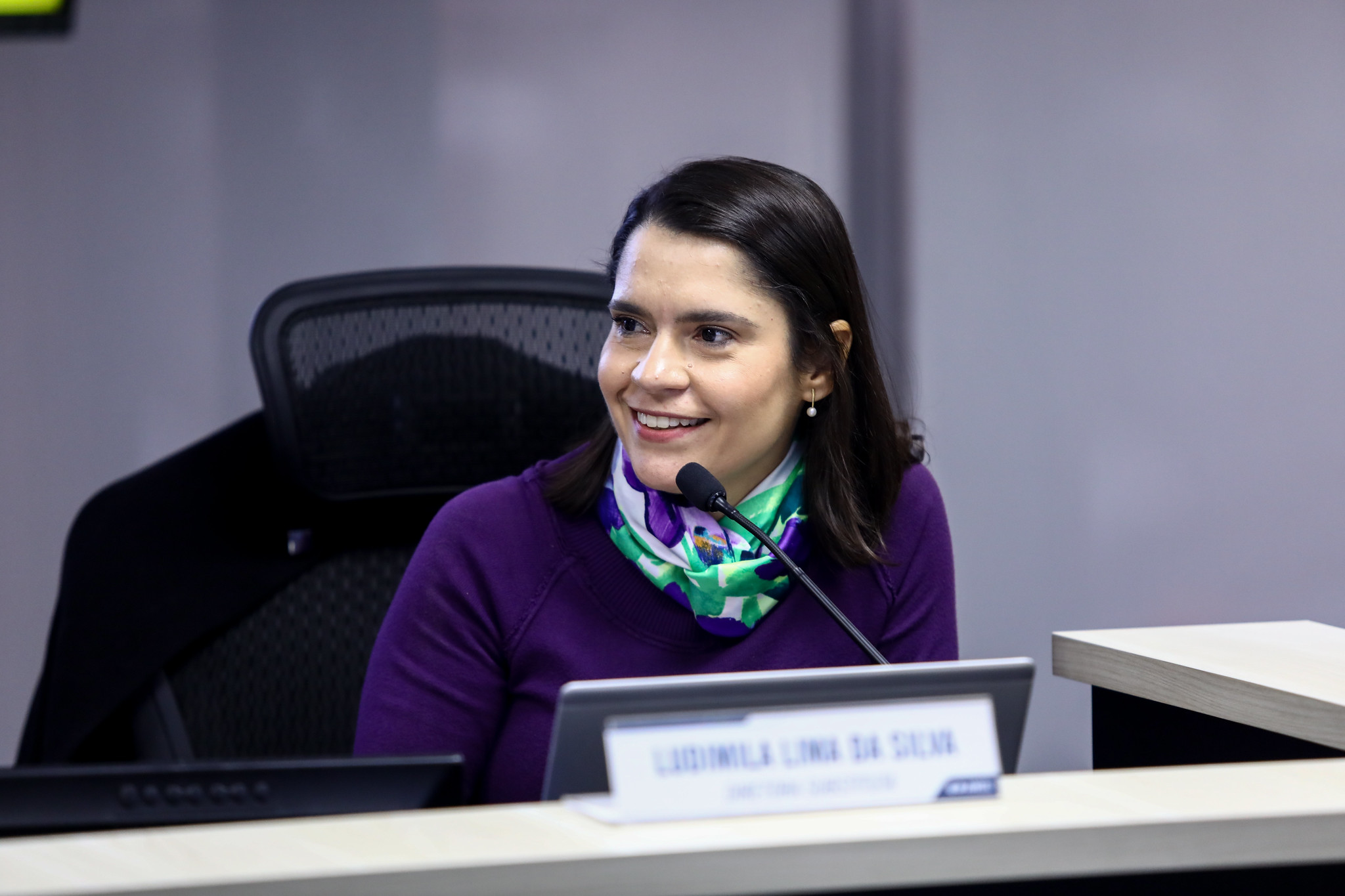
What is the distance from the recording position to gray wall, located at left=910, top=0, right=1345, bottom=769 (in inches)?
90.7

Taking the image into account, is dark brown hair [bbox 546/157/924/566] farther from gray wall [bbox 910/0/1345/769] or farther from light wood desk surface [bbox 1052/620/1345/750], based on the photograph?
gray wall [bbox 910/0/1345/769]

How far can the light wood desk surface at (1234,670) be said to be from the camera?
93 centimetres

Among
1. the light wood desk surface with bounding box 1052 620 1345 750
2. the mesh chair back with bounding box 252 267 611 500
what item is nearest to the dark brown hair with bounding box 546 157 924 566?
the mesh chair back with bounding box 252 267 611 500

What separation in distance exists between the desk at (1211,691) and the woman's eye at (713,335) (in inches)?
16.9

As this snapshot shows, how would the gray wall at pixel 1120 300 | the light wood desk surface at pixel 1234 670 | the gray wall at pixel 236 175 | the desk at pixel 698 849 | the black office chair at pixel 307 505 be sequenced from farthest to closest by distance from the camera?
the gray wall at pixel 1120 300 → the gray wall at pixel 236 175 → the black office chair at pixel 307 505 → the light wood desk surface at pixel 1234 670 → the desk at pixel 698 849

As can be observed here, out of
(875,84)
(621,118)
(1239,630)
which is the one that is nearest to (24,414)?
(621,118)

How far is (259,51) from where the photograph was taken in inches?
79.9

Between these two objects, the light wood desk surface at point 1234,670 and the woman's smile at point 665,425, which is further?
the woman's smile at point 665,425

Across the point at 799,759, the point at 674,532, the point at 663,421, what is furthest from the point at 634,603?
the point at 799,759

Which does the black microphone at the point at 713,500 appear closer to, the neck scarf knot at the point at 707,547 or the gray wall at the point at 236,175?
the neck scarf knot at the point at 707,547

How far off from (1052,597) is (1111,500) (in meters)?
0.22

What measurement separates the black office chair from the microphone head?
391mm

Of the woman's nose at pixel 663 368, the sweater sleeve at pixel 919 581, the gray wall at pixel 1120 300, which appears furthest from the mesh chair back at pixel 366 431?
the gray wall at pixel 1120 300

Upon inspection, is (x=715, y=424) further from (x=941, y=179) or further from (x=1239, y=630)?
(x=941, y=179)
